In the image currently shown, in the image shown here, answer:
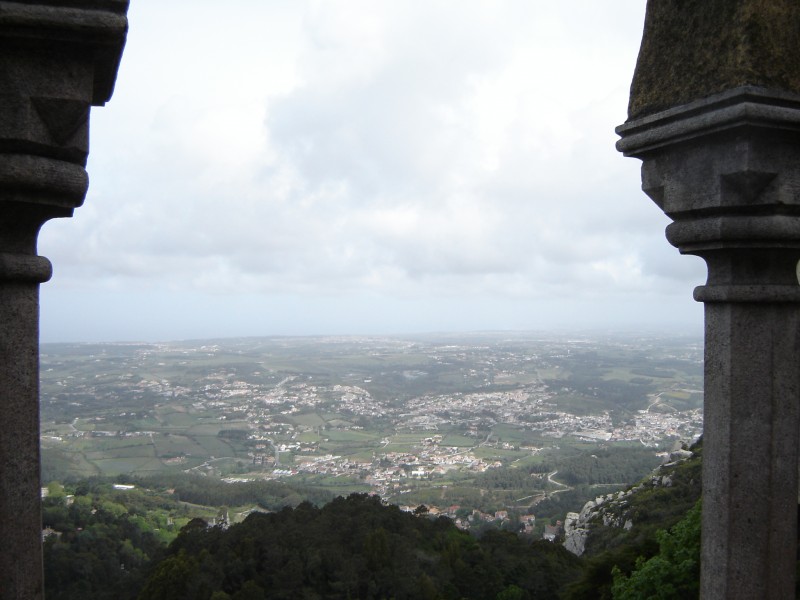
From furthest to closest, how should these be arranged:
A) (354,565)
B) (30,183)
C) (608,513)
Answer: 1. (608,513)
2. (354,565)
3. (30,183)

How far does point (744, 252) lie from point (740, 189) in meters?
0.22

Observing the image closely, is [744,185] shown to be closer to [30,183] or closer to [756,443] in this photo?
[756,443]

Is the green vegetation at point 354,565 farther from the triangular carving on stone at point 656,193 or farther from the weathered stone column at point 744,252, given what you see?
the triangular carving on stone at point 656,193

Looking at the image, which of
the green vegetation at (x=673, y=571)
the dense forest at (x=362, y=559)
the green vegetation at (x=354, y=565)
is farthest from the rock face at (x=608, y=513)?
the green vegetation at (x=673, y=571)

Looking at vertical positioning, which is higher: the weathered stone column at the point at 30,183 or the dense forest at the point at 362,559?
the weathered stone column at the point at 30,183

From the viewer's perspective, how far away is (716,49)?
210 cm

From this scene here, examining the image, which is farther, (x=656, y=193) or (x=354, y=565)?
(x=354, y=565)

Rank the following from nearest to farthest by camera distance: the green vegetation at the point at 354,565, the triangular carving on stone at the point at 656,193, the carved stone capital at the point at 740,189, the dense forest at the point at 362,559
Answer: the carved stone capital at the point at 740,189, the triangular carving on stone at the point at 656,193, the dense forest at the point at 362,559, the green vegetation at the point at 354,565

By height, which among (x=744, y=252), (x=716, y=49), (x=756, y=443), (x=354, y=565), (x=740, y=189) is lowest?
(x=354, y=565)

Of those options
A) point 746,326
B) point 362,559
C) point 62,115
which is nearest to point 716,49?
point 746,326

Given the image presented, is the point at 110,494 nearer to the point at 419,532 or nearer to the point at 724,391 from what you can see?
the point at 419,532

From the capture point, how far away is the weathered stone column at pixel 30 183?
151cm

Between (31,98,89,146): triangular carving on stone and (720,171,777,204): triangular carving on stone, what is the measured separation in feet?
6.51

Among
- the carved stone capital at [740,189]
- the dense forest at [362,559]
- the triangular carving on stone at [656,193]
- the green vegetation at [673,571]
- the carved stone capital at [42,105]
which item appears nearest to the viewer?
the carved stone capital at [42,105]
